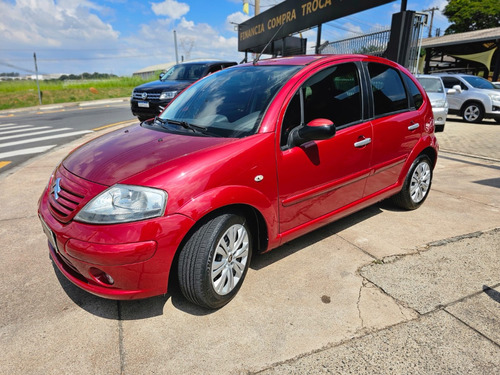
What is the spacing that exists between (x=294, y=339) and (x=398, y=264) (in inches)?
50.7

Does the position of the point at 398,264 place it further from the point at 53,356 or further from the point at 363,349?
the point at 53,356

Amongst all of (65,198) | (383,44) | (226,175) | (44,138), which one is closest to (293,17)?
(383,44)

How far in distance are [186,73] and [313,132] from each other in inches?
314

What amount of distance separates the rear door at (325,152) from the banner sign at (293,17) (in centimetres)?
325

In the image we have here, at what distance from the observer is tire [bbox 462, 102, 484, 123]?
11756 millimetres

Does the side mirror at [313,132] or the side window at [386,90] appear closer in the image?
the side mirror at [313,132]

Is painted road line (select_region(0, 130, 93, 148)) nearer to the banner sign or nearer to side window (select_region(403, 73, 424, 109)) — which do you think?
the banner sign

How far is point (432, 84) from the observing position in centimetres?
1002

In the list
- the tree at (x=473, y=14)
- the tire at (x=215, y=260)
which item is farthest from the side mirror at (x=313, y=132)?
the tree at (x=473, y=14)

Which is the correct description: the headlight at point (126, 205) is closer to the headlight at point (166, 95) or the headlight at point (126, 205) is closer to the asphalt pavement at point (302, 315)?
the asphalt pavement at point (302, 315)

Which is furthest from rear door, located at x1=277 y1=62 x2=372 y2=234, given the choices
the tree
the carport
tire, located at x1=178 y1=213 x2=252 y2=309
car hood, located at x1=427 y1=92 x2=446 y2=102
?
the tree

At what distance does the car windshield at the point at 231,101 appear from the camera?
258 cm

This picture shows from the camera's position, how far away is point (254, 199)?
235 cm

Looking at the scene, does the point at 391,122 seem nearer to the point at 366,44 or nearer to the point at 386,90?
the point at 386,90
